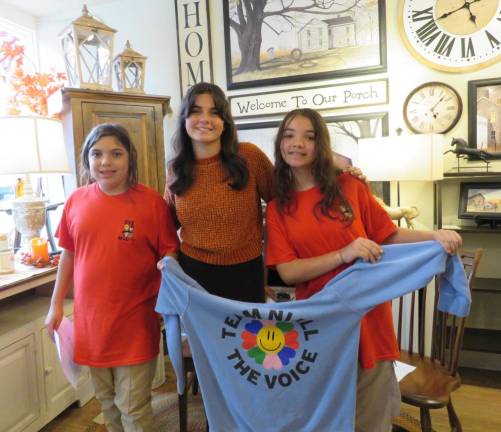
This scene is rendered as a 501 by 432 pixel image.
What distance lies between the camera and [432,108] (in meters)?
2.47

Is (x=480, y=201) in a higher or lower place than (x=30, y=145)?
lower

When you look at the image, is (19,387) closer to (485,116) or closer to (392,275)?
(392,275)

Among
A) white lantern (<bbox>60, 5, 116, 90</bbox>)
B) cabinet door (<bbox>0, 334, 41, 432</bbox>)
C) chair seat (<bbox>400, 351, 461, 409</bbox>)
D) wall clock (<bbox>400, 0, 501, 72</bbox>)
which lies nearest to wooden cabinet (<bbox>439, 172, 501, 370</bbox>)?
wall clock (<bbox>400, 0, 501, 72</bbox>)

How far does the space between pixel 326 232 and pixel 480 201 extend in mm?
1678

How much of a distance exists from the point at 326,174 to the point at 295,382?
1.96 feet

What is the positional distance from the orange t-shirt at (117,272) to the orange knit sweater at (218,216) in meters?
0.11

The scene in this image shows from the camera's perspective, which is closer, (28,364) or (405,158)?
(28,364)

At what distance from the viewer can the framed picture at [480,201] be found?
231 centimetres

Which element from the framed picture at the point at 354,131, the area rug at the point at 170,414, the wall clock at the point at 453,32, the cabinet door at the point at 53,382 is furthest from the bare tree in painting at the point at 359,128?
the cabinet door at the point at 53,382

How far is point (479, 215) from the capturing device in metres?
2.31

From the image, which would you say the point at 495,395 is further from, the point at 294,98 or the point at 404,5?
the point at 404,5

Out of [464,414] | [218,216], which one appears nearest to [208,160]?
[218,216]

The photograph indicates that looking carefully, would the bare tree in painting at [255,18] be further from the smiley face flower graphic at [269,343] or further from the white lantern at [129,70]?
the smiley face flower graphic at [269,343]

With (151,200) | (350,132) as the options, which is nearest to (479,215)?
(350,132)
